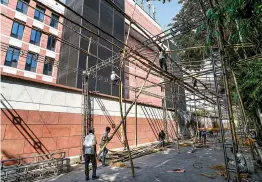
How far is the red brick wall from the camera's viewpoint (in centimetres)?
588

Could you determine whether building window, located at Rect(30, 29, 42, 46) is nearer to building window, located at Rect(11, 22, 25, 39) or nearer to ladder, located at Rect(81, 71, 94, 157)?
building window, located at Rect(11, 22, 25, 39)

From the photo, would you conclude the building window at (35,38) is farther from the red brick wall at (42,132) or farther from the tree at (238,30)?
the tree at (238,30)

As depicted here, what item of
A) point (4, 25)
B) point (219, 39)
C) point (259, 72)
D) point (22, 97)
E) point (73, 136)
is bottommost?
point (73, 136)

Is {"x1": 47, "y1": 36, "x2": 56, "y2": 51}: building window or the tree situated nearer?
the tree

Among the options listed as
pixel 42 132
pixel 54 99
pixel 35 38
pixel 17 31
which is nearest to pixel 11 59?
pixel 17 31

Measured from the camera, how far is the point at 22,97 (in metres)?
6.43

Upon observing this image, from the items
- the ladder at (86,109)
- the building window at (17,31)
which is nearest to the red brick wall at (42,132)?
the ladder at (86,109)

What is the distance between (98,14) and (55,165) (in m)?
13.7

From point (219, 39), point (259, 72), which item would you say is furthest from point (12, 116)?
point (259, 72)

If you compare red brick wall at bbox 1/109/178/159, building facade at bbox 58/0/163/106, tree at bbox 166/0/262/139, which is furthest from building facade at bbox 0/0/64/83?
tree at bbox 166/0/262/139

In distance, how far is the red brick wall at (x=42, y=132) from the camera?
231 inches

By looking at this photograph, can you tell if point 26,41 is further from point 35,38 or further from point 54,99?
point 54,99

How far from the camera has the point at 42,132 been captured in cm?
684

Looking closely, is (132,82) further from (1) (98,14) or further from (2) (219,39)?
(2) (219,39)
